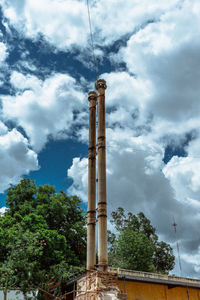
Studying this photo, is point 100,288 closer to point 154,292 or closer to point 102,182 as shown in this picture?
point 154,292

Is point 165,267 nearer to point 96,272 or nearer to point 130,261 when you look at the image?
point 130,261

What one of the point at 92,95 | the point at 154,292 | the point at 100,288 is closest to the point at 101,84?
the point at 92,95

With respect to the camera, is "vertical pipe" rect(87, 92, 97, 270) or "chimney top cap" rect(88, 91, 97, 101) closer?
"vertical pipe" rect(87, 92, 97, 270)

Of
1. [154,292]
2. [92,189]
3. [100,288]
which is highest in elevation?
[92,189]

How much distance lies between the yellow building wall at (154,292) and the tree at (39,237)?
608 cm

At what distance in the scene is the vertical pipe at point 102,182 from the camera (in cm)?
2152

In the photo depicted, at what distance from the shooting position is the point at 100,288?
1980 centimetres

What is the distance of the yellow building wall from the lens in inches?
900

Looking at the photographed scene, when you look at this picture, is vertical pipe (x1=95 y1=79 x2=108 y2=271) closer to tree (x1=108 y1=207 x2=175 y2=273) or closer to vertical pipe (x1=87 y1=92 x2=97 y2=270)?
vertical pipe (x1=87 y1=92 x2=97 y2=270)

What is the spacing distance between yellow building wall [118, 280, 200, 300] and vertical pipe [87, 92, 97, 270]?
9.37 feet

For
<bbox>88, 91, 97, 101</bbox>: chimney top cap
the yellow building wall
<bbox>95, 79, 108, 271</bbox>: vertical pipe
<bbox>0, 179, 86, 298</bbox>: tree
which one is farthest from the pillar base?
<bbox>88, 91, 97, 101</bbox>: chimney top cap

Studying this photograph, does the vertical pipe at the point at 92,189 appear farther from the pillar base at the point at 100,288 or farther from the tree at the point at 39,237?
the tree at the point at 39,237

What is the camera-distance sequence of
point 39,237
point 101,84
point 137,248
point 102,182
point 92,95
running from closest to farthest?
point 102,182, point 101,84, point 92,95, point 39,237, point 137,248

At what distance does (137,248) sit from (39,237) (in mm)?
15910
